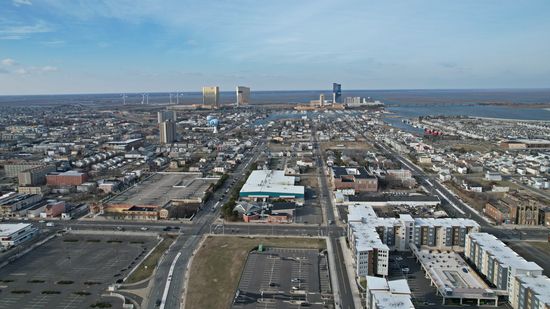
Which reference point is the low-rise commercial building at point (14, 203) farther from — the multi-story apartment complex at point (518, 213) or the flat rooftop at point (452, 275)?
the multi-story apartment complex at point (518, 213)

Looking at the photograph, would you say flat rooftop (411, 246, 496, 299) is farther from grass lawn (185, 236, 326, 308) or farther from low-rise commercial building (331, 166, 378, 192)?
low-rise commercial building (331, 166, 378, 192)

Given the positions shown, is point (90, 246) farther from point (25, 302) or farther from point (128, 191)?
point (128, 191)

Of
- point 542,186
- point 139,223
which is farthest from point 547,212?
point 139,223

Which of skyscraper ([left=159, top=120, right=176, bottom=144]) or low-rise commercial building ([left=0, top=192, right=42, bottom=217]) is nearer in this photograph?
low-rise commercial building ([left=0, top=192, right=42, bottom=217])

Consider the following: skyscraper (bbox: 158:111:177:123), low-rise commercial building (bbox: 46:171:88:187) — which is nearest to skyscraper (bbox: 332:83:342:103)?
skyscraper (bbox: 158:111:177:123)

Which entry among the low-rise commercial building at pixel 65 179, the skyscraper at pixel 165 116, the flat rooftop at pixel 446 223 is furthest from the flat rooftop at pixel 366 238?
the skyscraper at pixel 165 116

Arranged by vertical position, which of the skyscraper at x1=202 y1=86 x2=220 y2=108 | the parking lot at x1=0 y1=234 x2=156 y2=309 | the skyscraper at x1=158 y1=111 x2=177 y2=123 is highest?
the skyscraper at x1=202 y1=86 x2=220 y2=108
